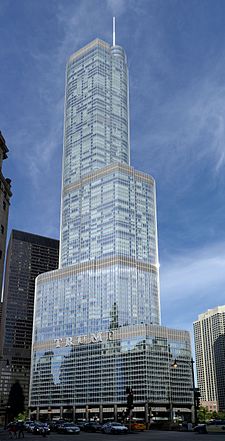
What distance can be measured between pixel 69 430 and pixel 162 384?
14776cm

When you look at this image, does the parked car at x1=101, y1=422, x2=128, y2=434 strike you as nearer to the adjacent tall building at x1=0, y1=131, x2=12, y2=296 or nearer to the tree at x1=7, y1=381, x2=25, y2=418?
the adjacent tall building at x1=0, y1=131, x2=12, y2=296

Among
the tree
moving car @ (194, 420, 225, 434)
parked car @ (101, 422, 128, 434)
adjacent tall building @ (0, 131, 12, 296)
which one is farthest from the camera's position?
the tree

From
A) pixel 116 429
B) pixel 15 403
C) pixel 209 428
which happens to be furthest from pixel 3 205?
pixel 15 403

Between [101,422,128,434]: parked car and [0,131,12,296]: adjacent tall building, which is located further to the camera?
[101,422,128,434]: parked car

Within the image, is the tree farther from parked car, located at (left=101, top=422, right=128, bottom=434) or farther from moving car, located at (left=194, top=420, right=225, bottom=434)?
moving car, located at (left=194, top=420, right=225, bottom=434)

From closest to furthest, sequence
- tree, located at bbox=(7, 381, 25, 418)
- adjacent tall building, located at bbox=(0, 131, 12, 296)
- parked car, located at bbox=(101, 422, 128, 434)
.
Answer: adjacent tall building, located at bbox=(0, 131, 12, 296), parked car, located at bbox=(101, 422, 128, 434), tree, located at bbox=(7, 381, 25, 418)

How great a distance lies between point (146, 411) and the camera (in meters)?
191

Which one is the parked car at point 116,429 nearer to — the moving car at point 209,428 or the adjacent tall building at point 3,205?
the moving car at point 209,428

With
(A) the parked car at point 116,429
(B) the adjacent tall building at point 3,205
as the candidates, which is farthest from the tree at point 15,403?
(B) the adjacent tall building at point 3,205

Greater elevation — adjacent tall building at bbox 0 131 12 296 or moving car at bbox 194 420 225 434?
adjacent tall building at bbox 0 131 12 296

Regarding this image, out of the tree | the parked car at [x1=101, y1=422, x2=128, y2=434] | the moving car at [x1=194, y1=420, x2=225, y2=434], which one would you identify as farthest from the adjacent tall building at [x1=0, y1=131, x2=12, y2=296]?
the tree

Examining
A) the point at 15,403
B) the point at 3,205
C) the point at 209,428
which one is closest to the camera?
the point at 3,205

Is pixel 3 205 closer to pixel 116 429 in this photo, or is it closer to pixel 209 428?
pixel 116 429

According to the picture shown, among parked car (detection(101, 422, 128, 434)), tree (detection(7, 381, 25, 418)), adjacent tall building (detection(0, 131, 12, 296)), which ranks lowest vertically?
parked car (detection(101, 422, 128, 434))
